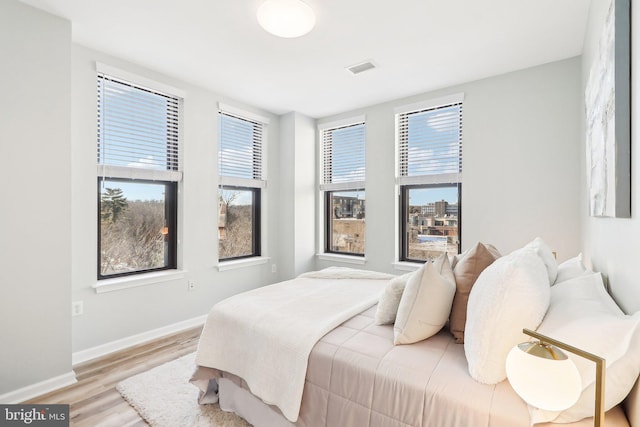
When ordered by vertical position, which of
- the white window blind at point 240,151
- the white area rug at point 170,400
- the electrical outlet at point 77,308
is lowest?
the white area rug at point 170,400

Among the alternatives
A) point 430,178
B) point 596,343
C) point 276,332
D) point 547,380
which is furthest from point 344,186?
point 547,380

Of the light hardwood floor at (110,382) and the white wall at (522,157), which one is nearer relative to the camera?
the light hardwood floor at (110,382)

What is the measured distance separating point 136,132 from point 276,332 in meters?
2.54

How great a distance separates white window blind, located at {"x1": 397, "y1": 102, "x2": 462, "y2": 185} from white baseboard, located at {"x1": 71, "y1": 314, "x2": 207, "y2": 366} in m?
2.95

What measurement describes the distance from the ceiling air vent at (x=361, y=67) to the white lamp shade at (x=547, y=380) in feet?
8.98

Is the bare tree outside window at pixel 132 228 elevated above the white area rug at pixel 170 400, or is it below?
above

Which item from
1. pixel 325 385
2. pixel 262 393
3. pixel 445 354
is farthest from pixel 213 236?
pixel 445 354

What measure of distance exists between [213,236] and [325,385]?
8.63 feet

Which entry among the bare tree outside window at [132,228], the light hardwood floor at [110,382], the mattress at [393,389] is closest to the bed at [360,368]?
the mattress at [393,389]

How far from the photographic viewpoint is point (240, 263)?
3.93 m

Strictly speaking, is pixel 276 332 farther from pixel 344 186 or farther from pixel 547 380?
pixel 344 186

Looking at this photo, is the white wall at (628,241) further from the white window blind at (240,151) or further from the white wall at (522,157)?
the white window blind at (240,151)

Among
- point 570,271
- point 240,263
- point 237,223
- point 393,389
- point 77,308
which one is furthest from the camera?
point 237,223

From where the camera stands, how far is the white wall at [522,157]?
278 cm
